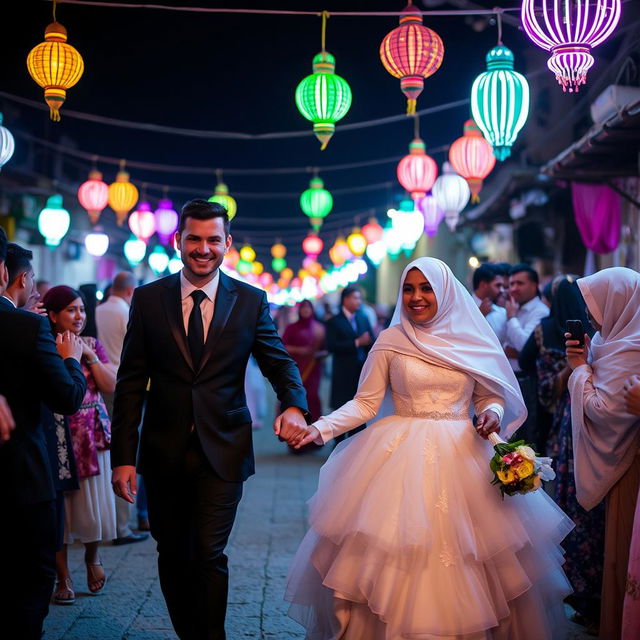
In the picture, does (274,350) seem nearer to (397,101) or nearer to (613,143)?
(613,143)

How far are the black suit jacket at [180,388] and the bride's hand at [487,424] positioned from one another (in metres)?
0.91

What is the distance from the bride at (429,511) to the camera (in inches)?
178

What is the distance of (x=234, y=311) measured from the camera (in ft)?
15.9

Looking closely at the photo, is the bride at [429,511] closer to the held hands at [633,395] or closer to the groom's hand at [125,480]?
Result: the held hands at [633,395]

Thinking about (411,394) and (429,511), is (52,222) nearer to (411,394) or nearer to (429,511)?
(411,394)

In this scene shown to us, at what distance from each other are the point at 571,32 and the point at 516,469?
3.60m

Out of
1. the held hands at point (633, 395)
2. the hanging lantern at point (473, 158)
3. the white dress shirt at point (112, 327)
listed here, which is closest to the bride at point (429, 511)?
the held hands at point (633, 395)

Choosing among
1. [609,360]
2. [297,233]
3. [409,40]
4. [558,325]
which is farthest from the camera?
[297,233]

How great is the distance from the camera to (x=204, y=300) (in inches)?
191

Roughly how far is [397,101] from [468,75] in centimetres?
287

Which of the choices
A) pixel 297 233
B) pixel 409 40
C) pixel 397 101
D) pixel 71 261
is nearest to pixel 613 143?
pixel 409 40

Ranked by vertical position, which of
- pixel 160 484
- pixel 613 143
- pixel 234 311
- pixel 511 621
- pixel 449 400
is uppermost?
pixel 613 143

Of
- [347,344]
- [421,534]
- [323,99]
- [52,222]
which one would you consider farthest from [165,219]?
[421,534]

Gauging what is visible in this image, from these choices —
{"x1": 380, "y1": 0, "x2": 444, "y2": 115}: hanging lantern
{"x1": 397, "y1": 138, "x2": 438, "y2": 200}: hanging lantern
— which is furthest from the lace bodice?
{"x1": 397, "y1": 138, "x2": 438, "y2": 200}: hanging lantern
